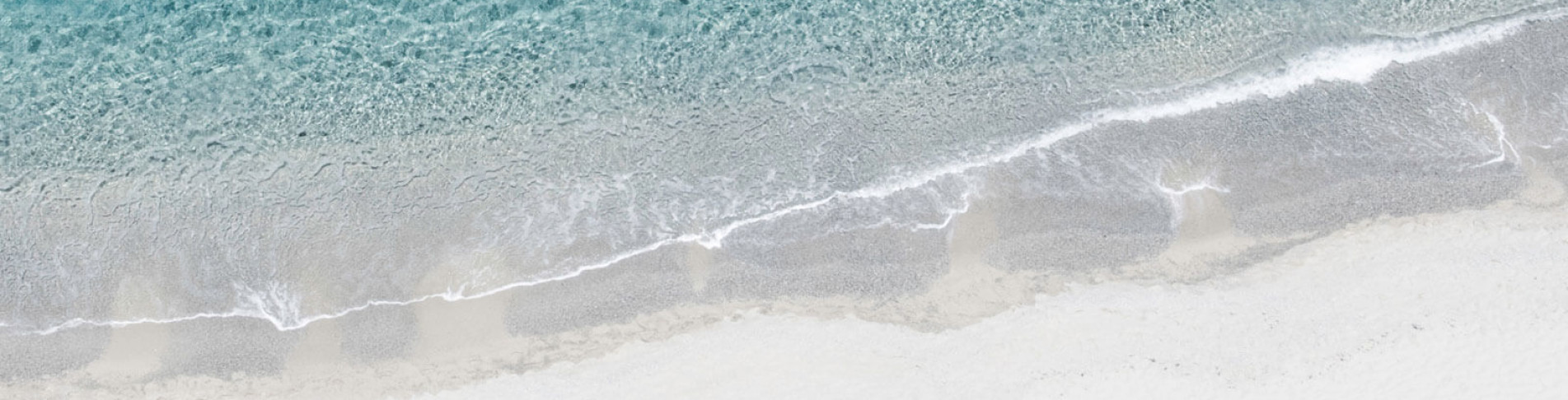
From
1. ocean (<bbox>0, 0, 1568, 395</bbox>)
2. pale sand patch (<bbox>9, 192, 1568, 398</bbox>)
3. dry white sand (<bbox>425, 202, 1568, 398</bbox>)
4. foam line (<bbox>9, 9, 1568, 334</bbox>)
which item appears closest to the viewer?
dry white sand (<bbox>425, 202, 1568, 398</bbox>)

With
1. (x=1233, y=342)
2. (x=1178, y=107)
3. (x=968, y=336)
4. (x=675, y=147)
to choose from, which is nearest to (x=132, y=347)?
(x=675, y=147)

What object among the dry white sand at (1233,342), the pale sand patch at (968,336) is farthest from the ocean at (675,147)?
the dry white sand at (1233,342)

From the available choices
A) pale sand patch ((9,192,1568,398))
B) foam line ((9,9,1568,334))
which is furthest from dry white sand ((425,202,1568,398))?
foam line ((9,9,1568,334))

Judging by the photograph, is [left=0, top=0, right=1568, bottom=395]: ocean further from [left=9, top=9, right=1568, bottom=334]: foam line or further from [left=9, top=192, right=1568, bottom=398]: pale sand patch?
[left=9, top=192, right=1568, bottom=398]: pale sand patch

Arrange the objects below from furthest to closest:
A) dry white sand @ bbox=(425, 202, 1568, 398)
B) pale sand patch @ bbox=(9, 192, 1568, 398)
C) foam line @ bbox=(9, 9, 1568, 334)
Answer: foam line @ bbox=(9, 9, 1568, 334) < pale sand patch @ bbox=(9, 192, 1568, 398) < dry white sand @ bbox=(425, 202, 1568, 398)

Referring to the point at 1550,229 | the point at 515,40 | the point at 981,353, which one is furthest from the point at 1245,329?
the point at 515,40

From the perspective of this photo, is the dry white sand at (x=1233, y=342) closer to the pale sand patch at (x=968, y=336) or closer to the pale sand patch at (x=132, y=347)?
the pale sand patch at (x=968, y=336)

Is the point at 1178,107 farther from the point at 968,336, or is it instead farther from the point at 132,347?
the point at 132,347
